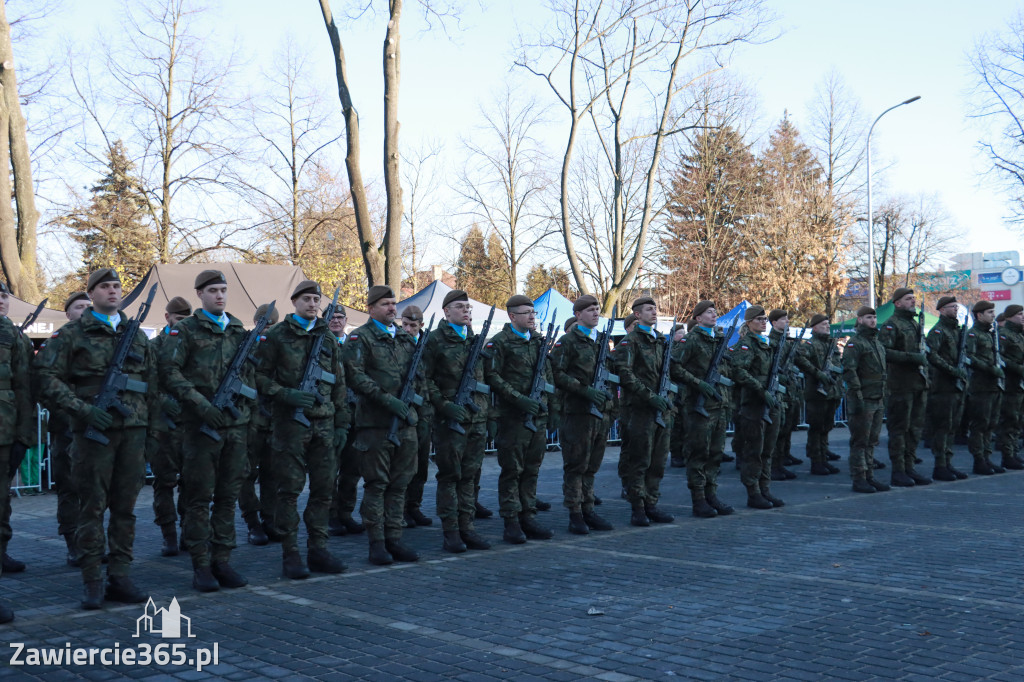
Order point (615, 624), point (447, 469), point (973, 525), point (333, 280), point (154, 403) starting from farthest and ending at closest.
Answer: point (333, 280) < point (973, 525) < point (447, 469) < point (154, 403) < point (615, 624)

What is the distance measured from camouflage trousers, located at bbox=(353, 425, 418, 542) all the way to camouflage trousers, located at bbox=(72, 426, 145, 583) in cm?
176

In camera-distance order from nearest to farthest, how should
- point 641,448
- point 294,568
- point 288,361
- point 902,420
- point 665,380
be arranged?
1. point 294,568
2. point 288,361
3. point 641,448
4. point 665,380
5. point 902,420

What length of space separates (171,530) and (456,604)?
324cm

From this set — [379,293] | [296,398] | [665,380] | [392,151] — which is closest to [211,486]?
[296,398]

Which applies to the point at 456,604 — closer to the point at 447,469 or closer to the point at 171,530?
the point at 447,469

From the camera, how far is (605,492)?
12.3 metres

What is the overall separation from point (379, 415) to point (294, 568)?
132 centimetres

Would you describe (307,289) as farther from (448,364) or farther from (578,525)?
(578,525)

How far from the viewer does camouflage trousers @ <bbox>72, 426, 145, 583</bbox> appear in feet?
20.7

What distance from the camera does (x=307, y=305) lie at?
7.36 m

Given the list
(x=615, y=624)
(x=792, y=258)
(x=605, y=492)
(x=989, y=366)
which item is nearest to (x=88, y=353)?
(x=615, y=624)

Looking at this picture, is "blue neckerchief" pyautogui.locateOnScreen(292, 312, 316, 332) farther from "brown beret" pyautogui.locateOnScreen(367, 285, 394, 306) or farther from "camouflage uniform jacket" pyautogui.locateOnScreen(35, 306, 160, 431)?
"camouflage uniform jacket" pyautogui.locateOnScreen(35, 306, 160, 431)

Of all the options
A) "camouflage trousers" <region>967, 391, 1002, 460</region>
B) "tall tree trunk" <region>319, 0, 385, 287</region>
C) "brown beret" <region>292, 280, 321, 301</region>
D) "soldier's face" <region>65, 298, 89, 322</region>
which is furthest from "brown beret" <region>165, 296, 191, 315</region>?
"camouflage trousers" <region>967, 391, 1002, 460</region>

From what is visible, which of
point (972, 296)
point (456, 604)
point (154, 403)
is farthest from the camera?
point (972, 296)
